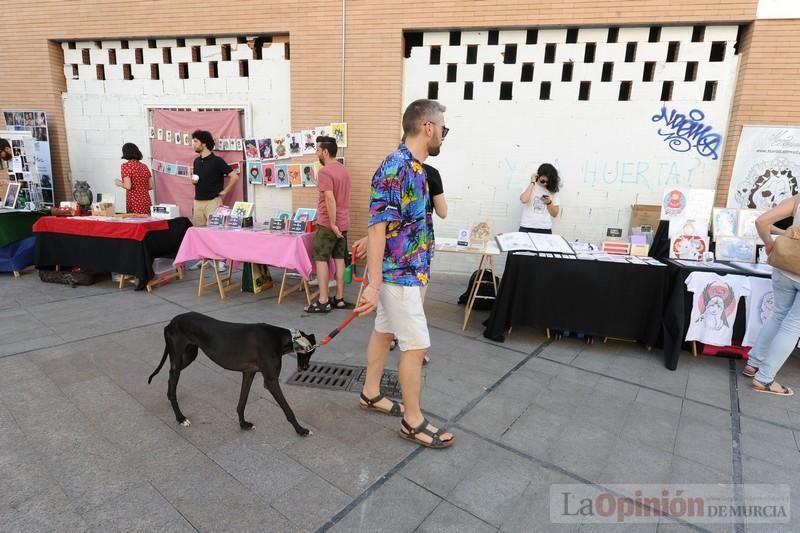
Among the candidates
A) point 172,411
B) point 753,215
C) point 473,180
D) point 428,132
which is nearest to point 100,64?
point 473,180

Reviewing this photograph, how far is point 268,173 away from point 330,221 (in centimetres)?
272

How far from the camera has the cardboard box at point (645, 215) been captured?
18.5 feet

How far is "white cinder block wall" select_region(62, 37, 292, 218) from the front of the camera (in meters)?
6.82

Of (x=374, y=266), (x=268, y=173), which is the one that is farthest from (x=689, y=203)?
(x=268, y=173)

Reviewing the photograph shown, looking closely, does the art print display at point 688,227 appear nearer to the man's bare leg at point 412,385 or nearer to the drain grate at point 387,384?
the drain grate at point 387,384

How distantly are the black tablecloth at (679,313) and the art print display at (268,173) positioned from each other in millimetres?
5706

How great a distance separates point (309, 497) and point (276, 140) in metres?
5.89

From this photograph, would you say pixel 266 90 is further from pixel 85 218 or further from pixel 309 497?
pixel 309 497

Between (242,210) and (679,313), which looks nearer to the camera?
(679,313)

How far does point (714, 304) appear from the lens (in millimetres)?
3914

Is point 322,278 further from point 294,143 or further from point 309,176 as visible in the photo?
point 294,143

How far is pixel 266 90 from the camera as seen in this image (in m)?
6.81

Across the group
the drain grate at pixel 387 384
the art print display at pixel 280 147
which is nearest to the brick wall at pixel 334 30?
the art print display at pixel 280 147

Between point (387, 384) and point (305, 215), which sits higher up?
point (305, 215)
